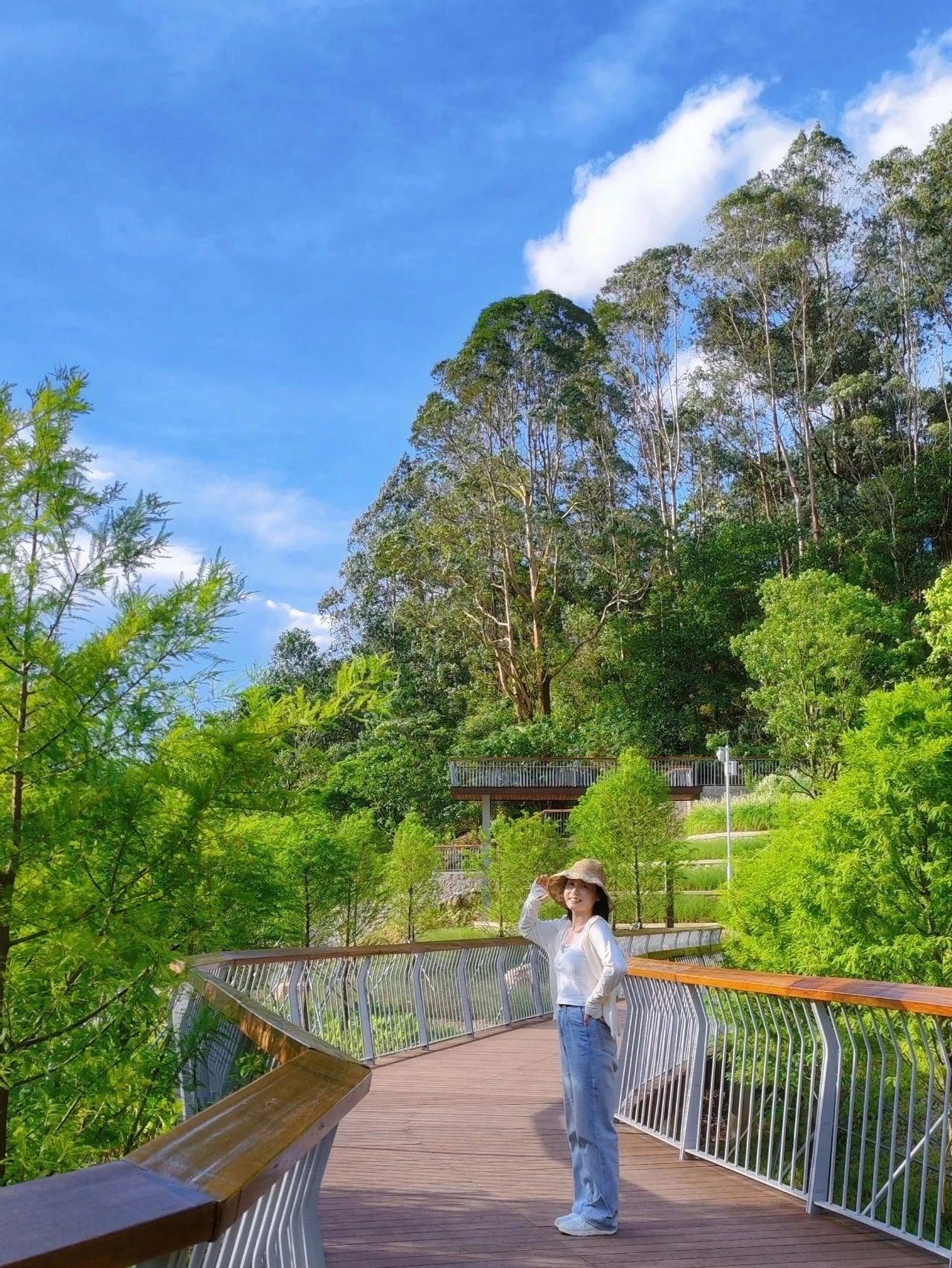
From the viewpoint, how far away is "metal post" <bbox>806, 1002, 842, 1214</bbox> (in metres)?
4.89

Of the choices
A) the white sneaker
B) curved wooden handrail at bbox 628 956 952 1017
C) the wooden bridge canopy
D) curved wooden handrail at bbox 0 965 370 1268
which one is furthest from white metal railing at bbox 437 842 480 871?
curved wooden handrail at bbox 0 965 370 1268

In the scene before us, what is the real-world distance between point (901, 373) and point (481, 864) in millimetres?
29097

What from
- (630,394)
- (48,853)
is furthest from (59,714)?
(630,394)

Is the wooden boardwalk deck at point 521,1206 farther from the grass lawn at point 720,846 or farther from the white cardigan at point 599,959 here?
the grass lawn at point 720,846

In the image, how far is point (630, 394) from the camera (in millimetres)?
54781

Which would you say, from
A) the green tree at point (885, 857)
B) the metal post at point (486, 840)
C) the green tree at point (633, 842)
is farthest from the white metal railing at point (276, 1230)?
the metal post at point (486, 840)

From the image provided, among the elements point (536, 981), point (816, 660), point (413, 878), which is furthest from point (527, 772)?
point (536, 981)

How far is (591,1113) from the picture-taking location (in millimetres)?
4781

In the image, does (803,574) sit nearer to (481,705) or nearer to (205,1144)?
(481,705)

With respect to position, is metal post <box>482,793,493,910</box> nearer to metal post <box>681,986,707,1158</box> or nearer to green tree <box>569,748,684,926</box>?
green tree <box>569,748,684,926</box>

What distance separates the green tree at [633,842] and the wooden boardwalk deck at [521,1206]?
69.6 ft

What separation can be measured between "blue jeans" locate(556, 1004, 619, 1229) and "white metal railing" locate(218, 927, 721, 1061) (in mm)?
2596

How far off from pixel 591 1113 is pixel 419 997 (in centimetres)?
656

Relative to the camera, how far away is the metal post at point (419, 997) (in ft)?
36.0
